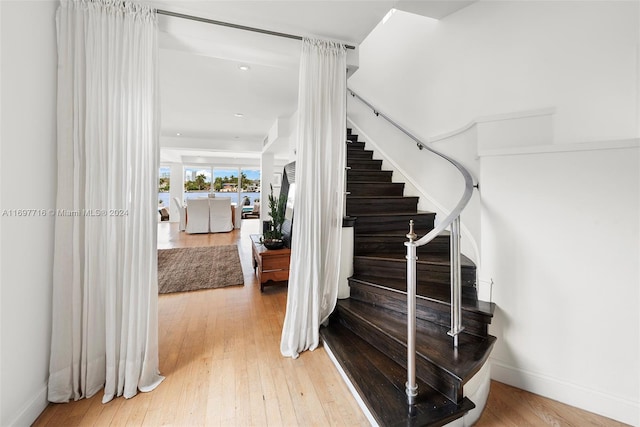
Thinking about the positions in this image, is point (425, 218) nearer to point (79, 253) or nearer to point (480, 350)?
point (480, 350)

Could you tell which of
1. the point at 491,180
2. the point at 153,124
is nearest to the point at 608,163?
the point at 491,180

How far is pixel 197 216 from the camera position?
745 cm

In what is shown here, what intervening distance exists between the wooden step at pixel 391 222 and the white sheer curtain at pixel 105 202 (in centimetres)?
180

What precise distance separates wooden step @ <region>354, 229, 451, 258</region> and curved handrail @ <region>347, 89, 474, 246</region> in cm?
56

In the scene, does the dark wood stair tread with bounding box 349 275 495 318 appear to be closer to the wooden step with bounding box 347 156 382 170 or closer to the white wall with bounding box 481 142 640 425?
the white wall with bounding box 481 142 640 425

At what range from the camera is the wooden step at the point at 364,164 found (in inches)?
138

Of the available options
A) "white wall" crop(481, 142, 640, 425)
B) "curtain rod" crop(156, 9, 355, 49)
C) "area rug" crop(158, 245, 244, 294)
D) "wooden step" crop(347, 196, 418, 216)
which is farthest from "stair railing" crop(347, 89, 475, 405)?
"area rug" crop(158, 245, 244, 294)

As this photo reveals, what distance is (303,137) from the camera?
6.77 ft

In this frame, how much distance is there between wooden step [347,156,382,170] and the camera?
11.5 ft

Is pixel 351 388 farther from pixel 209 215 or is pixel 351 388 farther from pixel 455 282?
pixel 209 215

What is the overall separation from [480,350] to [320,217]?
1.36m

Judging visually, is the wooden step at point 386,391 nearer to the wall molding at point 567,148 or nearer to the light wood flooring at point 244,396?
the light wood flooring at point 244,396

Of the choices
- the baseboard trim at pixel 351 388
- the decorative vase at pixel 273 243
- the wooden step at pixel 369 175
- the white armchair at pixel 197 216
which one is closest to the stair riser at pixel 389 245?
the baseboard trim at pixel 351 388

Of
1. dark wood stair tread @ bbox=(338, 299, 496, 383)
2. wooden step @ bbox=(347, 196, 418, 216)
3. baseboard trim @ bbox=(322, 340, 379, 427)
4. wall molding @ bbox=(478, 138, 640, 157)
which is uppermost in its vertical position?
wall molding @ bbox=(478, 138, 640, 157)
